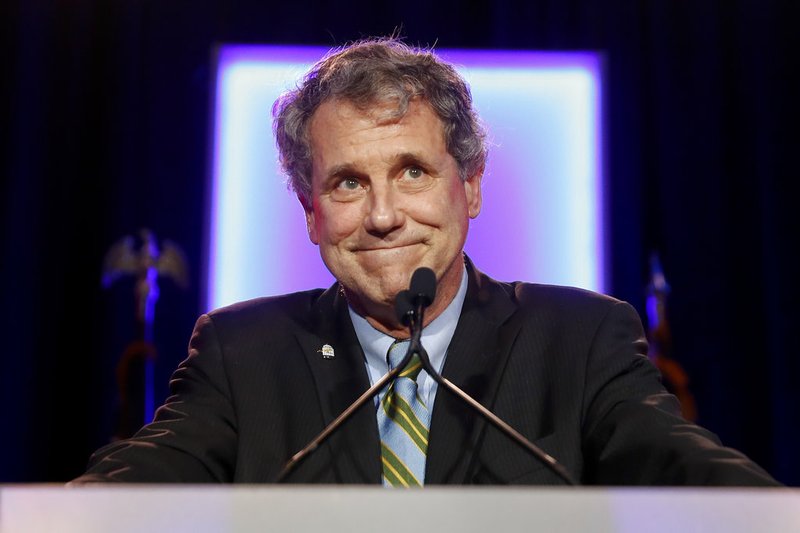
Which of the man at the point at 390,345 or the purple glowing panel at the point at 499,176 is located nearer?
the man at the point at 390,345

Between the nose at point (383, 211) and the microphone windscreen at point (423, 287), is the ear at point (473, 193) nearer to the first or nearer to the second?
the nose at point (383, 211)

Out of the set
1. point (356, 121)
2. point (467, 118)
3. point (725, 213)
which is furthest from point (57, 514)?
point (725, 213)

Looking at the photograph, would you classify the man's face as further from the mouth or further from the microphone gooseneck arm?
the microphone gooseneck arm

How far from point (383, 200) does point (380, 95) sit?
23cm

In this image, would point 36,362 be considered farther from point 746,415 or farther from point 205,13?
point 746,415

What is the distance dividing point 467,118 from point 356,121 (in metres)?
0.27

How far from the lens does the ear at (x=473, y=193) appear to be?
2.05 metres

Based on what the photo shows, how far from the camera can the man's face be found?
1836 mm

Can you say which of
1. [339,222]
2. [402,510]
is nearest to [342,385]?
[339,222]

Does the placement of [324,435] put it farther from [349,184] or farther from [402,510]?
[349,184]

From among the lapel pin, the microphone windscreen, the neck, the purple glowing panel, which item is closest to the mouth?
the neck

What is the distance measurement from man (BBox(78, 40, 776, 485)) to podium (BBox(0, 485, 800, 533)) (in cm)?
75

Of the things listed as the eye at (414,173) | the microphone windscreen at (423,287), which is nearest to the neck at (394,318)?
the eye at (414,173)

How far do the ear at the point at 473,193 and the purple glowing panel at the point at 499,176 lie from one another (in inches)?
72.7
